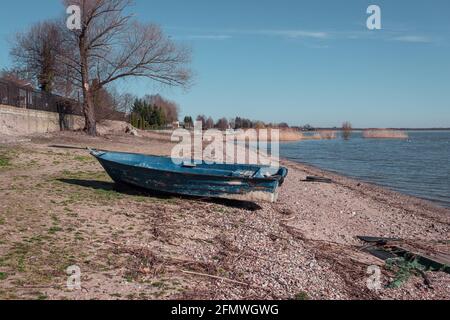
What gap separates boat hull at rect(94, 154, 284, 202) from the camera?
10.9 metres

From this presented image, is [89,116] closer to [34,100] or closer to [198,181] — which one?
[34,100]

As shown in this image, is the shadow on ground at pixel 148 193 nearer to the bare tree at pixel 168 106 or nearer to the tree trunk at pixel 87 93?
the tree trunk at pixel 87 93

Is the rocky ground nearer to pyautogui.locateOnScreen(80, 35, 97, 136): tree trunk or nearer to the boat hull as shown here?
the boat hull

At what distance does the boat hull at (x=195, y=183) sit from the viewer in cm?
1095

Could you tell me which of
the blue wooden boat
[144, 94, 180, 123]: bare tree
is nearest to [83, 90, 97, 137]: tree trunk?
the blue wooden boat

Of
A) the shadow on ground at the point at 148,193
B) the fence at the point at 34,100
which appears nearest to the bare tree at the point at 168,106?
the fence at the point at 34,100

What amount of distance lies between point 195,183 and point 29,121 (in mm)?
19255

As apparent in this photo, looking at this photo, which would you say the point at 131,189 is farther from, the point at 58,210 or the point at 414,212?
the point at 414,212

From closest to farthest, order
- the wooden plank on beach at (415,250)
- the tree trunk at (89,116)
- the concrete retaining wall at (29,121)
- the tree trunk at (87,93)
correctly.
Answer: the wooden plank on beach at (415,250)
the concrete retaining wall at (29,121)
the tree trunk at (87,93)
the tree trunk at (89,116)

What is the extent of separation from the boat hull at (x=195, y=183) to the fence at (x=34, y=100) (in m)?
15.6

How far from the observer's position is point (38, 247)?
6527 millimetres
